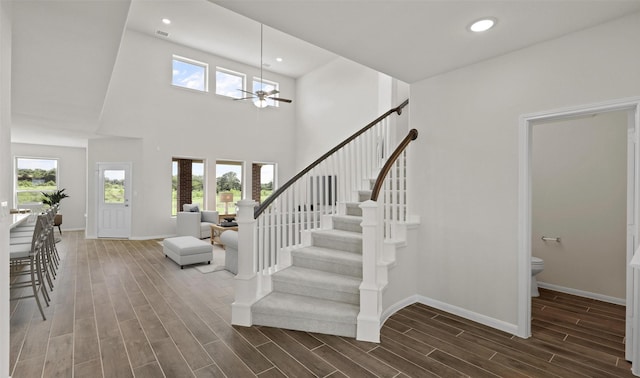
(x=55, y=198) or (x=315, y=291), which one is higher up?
(x=55, y=198)

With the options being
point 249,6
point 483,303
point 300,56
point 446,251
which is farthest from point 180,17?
point 483,303

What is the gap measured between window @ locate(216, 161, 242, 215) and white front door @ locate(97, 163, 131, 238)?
2285mm

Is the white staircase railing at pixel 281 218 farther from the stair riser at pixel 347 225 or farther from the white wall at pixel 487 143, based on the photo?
Answer: the white wall at pixel 487 143

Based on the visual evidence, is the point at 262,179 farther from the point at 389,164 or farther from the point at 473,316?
the point at 473,316

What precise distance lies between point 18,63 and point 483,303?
543 cm

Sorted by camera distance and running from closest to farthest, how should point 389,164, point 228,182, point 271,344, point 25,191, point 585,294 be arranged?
point 271,344 < point 389,164 < point 585,294 < point 25,191 < point 228,182

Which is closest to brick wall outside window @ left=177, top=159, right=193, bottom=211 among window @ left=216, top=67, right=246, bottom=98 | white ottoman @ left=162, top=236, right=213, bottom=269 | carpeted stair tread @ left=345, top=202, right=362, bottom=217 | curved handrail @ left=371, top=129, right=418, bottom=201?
window @ left=216, top=67, right=246, bottom=98

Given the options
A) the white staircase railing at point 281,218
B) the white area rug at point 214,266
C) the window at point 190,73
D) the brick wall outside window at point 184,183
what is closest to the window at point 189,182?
the brick wall outside window at point 184,183

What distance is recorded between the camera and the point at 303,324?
288 cm

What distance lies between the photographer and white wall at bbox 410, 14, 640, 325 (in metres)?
2.42

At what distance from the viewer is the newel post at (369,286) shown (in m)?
2.70

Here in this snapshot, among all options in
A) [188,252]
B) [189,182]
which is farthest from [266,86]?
[188,252]

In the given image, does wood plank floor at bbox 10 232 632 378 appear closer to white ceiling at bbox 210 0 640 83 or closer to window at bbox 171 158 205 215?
white ceiling at bbox 210 0 640 83

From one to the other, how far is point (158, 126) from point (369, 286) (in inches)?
286
